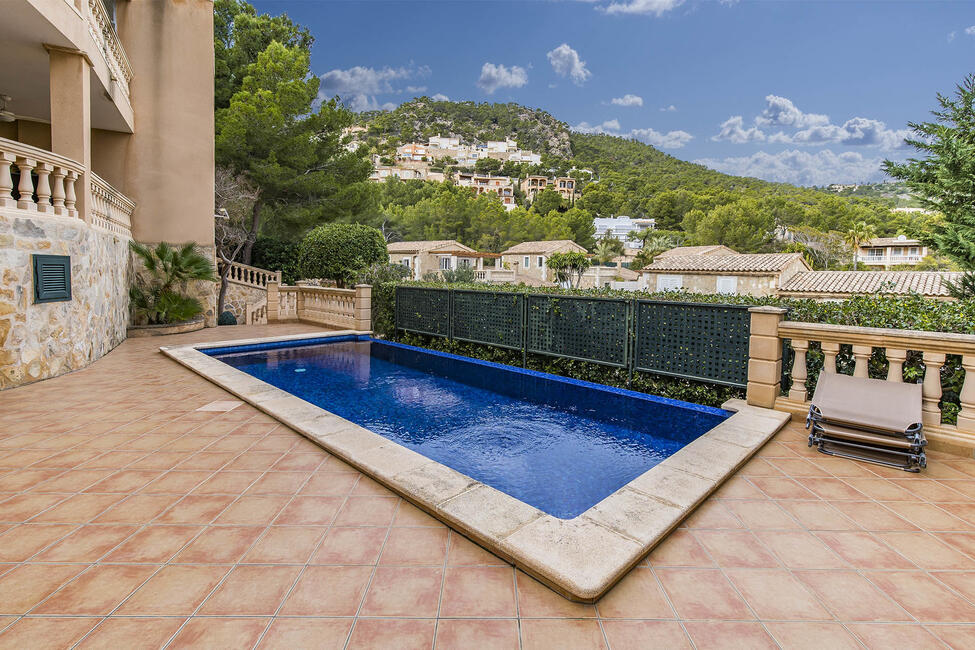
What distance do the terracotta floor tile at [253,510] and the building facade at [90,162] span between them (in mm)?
5046

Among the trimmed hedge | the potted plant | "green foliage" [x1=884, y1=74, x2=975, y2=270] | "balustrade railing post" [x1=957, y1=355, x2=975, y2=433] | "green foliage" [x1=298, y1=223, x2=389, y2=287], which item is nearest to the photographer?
"balustrade railing post" [x1=957, y1=355, x2=975, y2=433]

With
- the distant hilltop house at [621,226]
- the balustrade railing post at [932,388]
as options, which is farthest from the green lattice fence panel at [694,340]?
the distant hilltop house at [621,226]

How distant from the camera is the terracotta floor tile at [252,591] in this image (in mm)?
2166

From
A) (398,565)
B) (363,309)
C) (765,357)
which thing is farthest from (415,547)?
(363,309)

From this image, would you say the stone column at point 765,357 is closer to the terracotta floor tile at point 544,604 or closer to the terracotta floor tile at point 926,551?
the terracotta floor tile at point 926,551

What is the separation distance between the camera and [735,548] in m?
2.70

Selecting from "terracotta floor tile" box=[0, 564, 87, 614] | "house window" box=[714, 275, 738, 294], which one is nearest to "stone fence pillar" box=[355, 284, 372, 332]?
"terracotta floor tile" box=[0, 564, 87, 614]

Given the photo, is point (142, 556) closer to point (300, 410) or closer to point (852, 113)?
point (300, 410)

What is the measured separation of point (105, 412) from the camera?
200 inches

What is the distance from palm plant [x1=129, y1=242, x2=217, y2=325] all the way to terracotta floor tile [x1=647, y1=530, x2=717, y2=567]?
11720mm

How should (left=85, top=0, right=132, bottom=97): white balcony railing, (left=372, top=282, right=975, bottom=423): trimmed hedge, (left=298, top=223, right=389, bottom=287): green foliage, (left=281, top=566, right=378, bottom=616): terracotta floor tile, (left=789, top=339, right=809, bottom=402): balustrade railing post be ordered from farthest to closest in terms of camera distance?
(left=298, top=223, right=389, bottom=287): green foliage, (left=85, top=0, right=132, bottom=97): white balcony railing, (left=789, top=339, right=809, bottom=402): balustrade railing post, (left=372, top=282, right=975, bottom=423): trimmed hedge, (left=281, top=566, right=378, bottom=616): terracotta floor tile

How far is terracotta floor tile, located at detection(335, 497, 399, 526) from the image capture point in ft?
9.57

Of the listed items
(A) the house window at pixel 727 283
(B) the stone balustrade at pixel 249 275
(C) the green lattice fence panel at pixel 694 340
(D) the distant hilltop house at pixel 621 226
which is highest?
(D) the distant hilltop house at pixel 621 226

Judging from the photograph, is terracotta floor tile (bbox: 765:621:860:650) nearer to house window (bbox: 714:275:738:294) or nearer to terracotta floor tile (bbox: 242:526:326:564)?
terracotta floor tile (bbox: 242:526:326:564)
